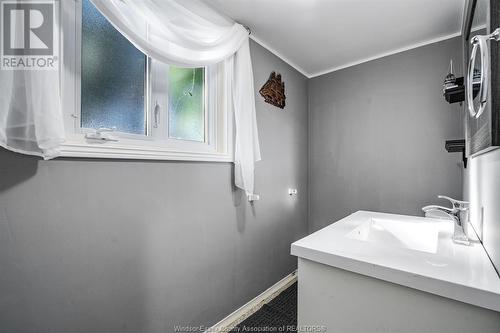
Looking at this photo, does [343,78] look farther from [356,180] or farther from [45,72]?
[45,72]

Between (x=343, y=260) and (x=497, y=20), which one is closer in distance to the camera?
(x=497, y=20)

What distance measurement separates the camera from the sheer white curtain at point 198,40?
1.08 metres

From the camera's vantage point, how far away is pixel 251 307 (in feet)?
6.20

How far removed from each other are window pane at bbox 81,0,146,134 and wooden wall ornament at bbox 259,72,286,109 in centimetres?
110

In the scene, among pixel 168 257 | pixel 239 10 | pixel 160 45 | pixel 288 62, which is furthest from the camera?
pixel 288 62

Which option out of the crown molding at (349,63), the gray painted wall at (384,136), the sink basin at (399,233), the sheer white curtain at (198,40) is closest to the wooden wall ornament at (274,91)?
the crown molding at (349,63)

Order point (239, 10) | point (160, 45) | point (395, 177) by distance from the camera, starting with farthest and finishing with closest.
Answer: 1. point (395, 177)
2. point (239, 10)
3. point (160, 45)

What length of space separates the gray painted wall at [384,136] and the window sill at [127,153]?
163 centimetres

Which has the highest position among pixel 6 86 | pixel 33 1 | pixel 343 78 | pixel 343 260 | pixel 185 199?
pixel 343 78

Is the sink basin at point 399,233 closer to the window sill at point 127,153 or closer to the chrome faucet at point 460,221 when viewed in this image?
the chrome faucet at point 460,221

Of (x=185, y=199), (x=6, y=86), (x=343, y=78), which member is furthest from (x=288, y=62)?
(x=6, y=86)

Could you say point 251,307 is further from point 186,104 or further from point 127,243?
point 186,104

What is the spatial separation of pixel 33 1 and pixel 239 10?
119 centimetres

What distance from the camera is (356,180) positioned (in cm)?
246
